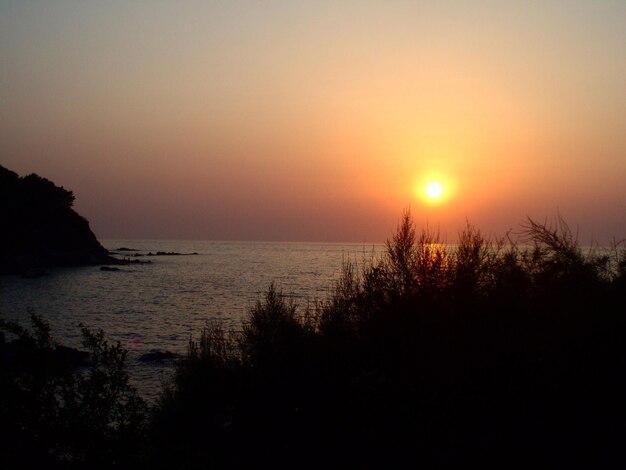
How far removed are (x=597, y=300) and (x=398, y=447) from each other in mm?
5578

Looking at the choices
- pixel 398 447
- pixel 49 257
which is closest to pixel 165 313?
pixel 398 447

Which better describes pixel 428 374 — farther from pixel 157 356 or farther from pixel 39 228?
pixel 39 228

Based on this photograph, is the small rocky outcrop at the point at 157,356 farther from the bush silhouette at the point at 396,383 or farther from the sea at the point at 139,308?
the bush silhouette at the point at 396,383

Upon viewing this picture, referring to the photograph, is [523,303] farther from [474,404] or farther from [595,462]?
[595,462]

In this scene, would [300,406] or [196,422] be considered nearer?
[300,406]

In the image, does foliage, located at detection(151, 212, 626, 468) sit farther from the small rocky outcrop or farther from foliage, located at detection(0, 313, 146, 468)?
the small rocky outcrop

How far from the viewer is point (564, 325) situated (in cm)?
1053

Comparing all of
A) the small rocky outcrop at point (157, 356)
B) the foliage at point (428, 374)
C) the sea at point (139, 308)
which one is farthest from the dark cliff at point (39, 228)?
the foliage at point (428, 374)

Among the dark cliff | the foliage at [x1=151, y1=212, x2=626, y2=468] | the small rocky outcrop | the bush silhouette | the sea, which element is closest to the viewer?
the bush silhouette

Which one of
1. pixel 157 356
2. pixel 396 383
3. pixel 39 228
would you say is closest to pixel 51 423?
pixel 396 383

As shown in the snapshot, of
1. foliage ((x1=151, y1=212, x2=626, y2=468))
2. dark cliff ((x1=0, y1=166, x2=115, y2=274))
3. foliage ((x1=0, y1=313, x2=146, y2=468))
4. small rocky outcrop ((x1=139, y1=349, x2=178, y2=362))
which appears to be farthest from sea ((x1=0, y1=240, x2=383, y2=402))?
dark cliff ((x1=0, y1=166, x2=115, y2=274))

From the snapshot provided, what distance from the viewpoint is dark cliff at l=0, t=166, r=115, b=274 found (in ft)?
292

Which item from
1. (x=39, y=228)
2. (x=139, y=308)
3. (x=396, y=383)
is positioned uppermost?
(x=39, y=228)

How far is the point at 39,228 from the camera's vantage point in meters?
96.5
